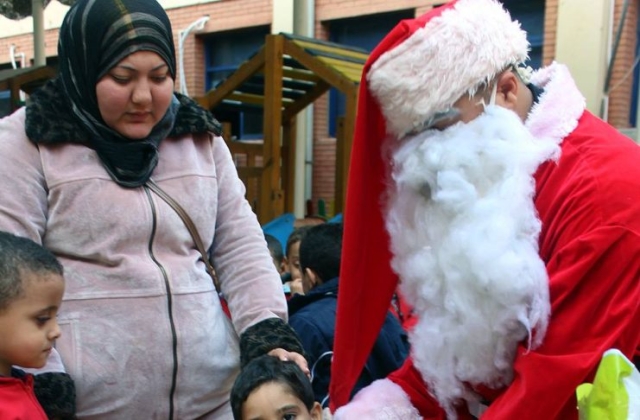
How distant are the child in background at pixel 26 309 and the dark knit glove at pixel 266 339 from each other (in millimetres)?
468

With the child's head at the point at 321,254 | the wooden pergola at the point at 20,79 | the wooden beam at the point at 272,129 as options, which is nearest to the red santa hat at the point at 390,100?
the child's head at the point at 321,254

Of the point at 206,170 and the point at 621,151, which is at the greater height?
the point at 621,151

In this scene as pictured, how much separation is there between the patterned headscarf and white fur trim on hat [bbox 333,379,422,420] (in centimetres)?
77

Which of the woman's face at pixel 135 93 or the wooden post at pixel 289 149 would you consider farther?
the wooden post at pixel 289 149

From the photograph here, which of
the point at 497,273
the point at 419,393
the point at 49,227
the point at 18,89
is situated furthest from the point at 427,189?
the point at 18,89

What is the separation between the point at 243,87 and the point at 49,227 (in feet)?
16.7

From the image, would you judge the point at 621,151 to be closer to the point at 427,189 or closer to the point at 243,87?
the point at 427,189

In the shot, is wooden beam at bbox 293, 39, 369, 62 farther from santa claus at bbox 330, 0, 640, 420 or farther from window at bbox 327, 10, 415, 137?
santa claus at bbox 330, 0, 640, 420

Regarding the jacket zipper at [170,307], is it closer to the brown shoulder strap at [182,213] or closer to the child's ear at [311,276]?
the brown shoulder strap at [182,213]

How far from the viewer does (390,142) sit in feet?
5.60

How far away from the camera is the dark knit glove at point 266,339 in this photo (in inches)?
71.6

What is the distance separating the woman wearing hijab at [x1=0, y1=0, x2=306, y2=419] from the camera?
5.50ft

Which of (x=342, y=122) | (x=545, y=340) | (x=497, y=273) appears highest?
(x=497, y=273)

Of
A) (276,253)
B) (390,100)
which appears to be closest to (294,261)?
(276,253)
